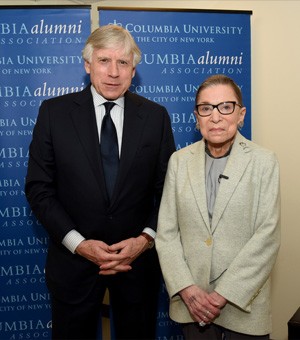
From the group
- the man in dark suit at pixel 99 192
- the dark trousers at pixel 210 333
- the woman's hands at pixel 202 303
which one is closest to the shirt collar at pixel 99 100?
the man in dark suit at pixel 99 192

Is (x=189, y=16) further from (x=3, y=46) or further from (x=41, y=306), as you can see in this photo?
(x=41, y=306)

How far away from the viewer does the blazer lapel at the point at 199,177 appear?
1.88 metres

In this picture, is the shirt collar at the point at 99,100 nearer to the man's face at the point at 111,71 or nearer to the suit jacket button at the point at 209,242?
the man's face at the point at 111,71

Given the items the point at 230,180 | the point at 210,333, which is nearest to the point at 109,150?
the point at 230,180

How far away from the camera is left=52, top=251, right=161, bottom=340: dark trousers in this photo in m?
2.20

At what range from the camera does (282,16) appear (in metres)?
3.22

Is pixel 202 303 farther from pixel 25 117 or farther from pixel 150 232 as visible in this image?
pixel 25 117

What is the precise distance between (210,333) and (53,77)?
1921mm

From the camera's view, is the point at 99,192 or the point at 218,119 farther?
the point at 99,192

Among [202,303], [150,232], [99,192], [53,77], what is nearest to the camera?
[202,303]

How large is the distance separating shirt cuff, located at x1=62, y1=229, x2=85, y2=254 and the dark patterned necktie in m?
0.24

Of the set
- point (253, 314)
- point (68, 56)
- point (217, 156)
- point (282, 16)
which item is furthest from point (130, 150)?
point (282, 16)

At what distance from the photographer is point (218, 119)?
6.20 ft

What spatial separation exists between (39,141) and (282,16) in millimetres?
2095
